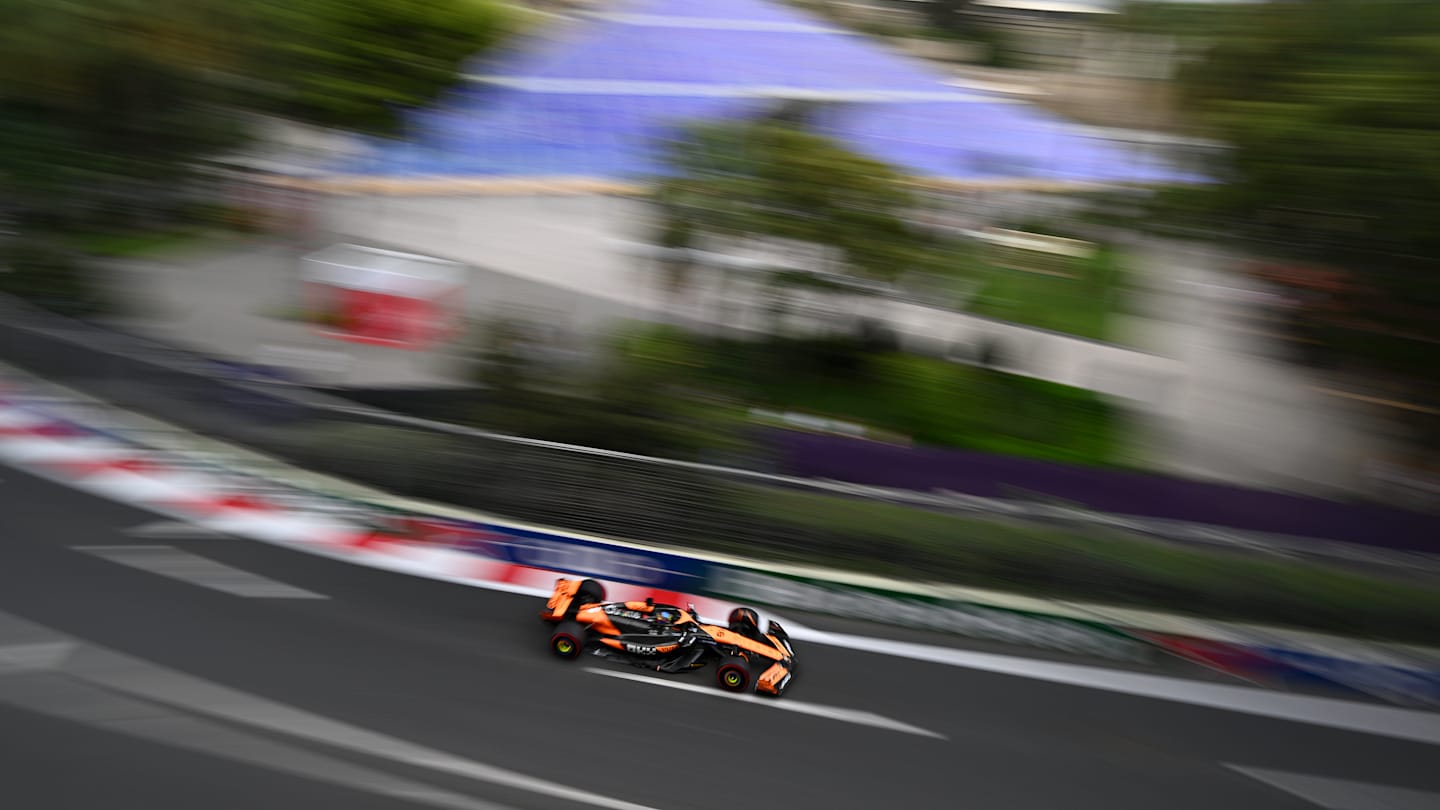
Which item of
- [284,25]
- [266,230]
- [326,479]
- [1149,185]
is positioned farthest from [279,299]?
[1149,185]

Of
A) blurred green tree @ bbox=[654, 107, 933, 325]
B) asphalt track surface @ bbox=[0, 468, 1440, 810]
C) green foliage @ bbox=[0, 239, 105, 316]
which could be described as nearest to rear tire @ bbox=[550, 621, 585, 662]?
asphalt track surface @ bbox=[0, 468, 1440, 810]

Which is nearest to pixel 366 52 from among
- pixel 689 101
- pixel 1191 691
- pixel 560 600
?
pixel 689 101

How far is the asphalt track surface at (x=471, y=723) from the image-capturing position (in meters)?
5.78

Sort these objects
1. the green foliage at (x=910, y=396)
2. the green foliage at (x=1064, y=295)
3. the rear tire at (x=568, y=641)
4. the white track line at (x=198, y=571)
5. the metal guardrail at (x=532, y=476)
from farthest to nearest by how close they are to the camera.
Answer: the green foliage at (x=1064, y=295) < the green foliage at (x=910, y=396) < the metal guardrail at (x=532, y=476) < the white track line at (x=198, y=571) < the rear tire at (x=568, y=641)

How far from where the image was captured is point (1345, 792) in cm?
661

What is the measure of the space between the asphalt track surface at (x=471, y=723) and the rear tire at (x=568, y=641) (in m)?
0.11

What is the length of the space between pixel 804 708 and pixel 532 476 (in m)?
3.00

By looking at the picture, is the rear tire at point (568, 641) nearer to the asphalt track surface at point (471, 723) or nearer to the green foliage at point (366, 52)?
the asphalt track surface at point (471, 723)

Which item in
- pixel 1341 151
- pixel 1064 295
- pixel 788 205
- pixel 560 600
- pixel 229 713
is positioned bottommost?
pixel 229 713

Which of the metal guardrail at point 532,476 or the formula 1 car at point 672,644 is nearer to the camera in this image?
the formula 1 car at point 672,644

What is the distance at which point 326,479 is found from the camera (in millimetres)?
8766

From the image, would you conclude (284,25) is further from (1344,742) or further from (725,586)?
(1344,742)

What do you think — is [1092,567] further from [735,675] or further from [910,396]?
[910,396]

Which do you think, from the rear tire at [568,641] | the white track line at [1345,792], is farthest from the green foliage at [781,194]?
the white track line at [1345,792]
